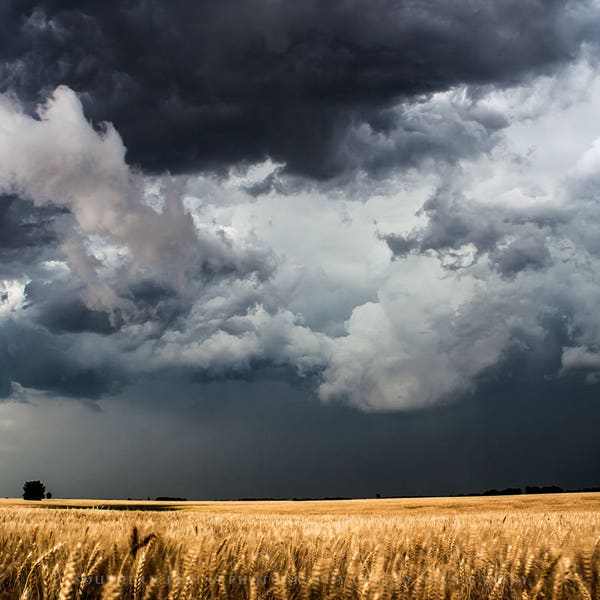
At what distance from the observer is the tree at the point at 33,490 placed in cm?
9156

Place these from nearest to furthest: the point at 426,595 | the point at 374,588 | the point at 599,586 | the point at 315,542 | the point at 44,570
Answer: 1. the point at 374,588
2. the point at 44,570
3. the point at 426,595
4. the point at 599,586
5. the point at 315,542

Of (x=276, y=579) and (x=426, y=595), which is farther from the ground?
(x=276, y=579)

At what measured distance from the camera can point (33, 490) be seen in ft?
302

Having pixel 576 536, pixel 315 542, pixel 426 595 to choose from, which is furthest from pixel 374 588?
pixel 576 536

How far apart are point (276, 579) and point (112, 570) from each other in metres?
1.52

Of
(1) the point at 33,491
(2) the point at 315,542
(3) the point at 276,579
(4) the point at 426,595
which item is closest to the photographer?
(3) the point at 276,579

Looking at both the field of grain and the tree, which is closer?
the field of grain

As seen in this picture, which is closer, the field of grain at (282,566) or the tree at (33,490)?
the field of grain at (282,566)

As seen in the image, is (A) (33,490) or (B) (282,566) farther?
(A) (33,490)

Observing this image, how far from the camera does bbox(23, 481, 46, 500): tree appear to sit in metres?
91.6

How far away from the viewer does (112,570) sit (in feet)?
13.6

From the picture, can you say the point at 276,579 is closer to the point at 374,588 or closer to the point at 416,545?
the point at 374,588

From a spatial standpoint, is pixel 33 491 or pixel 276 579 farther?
pixel 33 491

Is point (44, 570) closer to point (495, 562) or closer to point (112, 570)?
point (112, 570)
